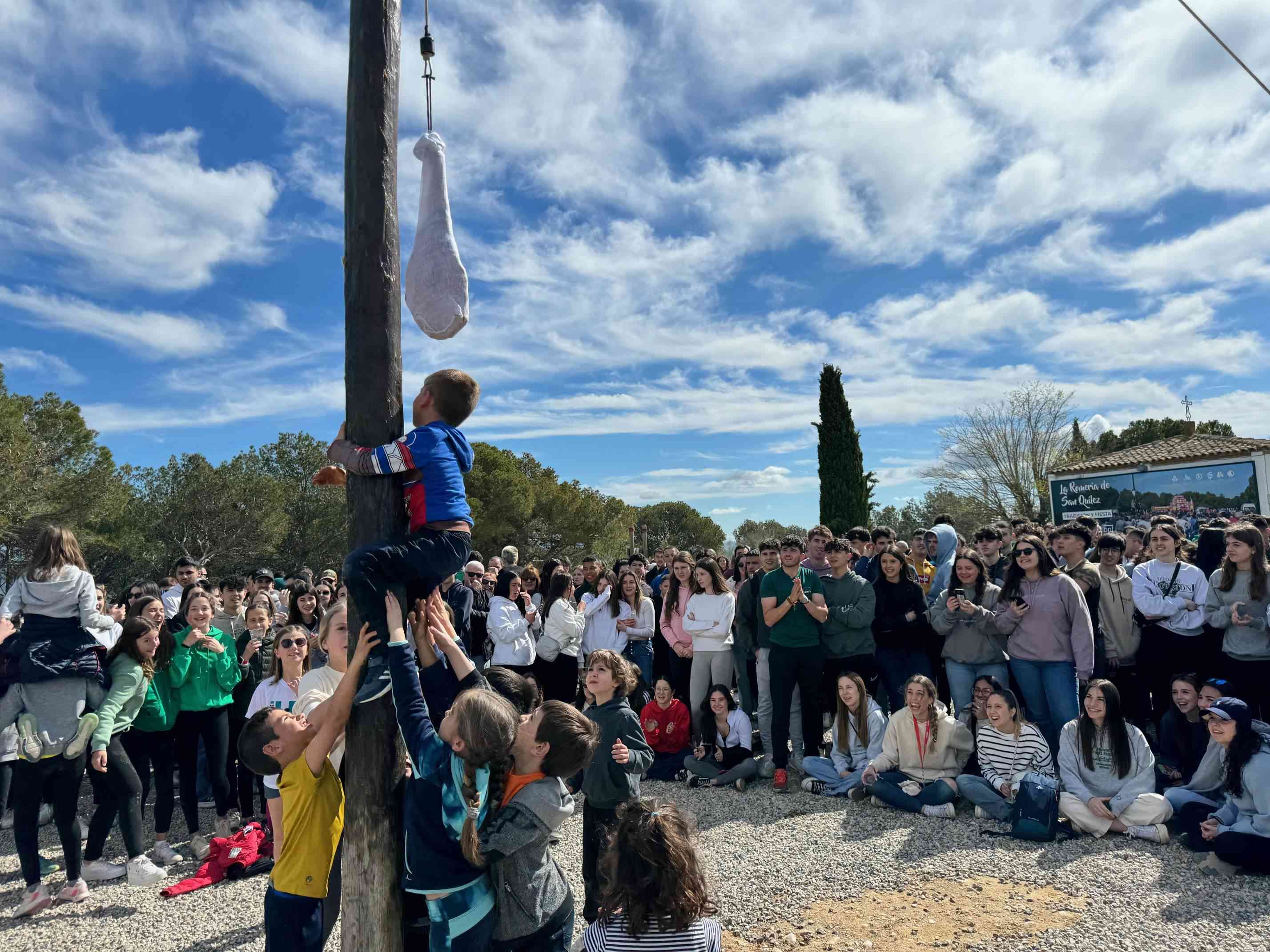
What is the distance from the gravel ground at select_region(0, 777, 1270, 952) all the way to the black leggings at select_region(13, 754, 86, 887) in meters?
0.30

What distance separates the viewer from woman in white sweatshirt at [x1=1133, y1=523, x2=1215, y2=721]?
20.9 feet

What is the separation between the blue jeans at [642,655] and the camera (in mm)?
8430

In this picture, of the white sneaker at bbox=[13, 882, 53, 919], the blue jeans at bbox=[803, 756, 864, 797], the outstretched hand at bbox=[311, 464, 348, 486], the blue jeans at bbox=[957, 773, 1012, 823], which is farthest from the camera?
the blue jeans at bbox=[803, 756, 864, 797]

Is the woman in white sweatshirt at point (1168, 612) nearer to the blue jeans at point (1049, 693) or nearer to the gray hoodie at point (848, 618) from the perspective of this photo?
the blue jeans at point (1049, 693)

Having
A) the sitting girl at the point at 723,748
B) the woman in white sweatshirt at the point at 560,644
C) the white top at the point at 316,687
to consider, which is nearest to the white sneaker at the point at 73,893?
the white top at the point at 316,687

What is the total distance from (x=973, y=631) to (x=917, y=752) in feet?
3.99

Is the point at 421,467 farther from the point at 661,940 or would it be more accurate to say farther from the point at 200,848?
the point at 200,848

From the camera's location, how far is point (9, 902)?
15.9 feet

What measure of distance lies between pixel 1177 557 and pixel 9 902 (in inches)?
351

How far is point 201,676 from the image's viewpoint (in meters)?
6.00

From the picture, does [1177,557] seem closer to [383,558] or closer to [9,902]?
[383,558]

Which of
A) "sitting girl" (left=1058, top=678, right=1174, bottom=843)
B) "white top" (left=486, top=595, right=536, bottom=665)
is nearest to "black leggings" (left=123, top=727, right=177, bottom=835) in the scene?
"white top" (left=486, top=595, right=536, bottom=665)

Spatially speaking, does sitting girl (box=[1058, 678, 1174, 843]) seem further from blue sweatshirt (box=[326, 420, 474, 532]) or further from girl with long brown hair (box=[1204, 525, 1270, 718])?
blue sweatshirt (box=[326, 420, 474, 532])

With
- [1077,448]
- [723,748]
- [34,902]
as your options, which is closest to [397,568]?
[34,902]
